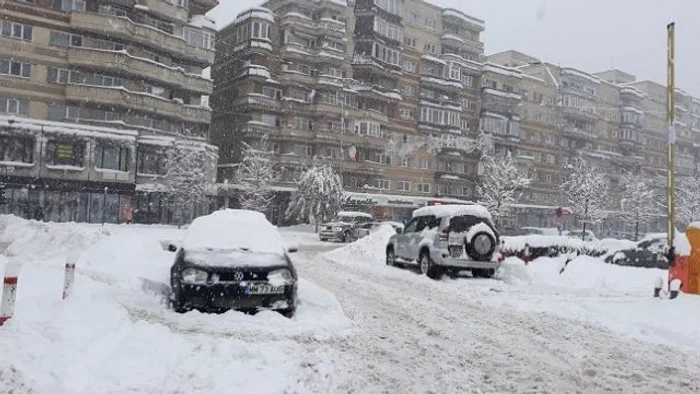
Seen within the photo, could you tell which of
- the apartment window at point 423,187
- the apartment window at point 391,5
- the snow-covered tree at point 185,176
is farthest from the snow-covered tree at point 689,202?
the snow-covered tree at point 185,176

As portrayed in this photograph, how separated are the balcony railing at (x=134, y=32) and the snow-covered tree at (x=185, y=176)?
28.5ft

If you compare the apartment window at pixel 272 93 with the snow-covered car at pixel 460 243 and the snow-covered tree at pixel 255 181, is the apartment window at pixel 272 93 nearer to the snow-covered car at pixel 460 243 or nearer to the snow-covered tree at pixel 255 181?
the snow-covered tree at pixel 255 181

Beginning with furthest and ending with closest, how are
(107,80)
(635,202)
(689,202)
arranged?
(689,202), (635,202), (107,80)

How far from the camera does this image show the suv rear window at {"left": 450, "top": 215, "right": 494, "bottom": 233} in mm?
14312

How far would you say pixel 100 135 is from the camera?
39375 mm

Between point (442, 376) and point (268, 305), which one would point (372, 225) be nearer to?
point (268, 305)

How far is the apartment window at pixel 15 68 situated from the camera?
37906 millimetres

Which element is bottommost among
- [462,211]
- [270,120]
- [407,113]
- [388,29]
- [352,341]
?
[352,341]

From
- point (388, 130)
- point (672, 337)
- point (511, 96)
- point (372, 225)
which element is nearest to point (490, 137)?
point (511, 96)

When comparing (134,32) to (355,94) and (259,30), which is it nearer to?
(259,30)


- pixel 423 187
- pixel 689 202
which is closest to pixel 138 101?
pixel 423 187

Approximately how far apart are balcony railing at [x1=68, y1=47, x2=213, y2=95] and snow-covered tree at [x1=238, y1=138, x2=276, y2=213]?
7.41 meters

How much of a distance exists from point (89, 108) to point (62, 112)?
71.1 inches

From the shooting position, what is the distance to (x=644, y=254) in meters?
19.0
